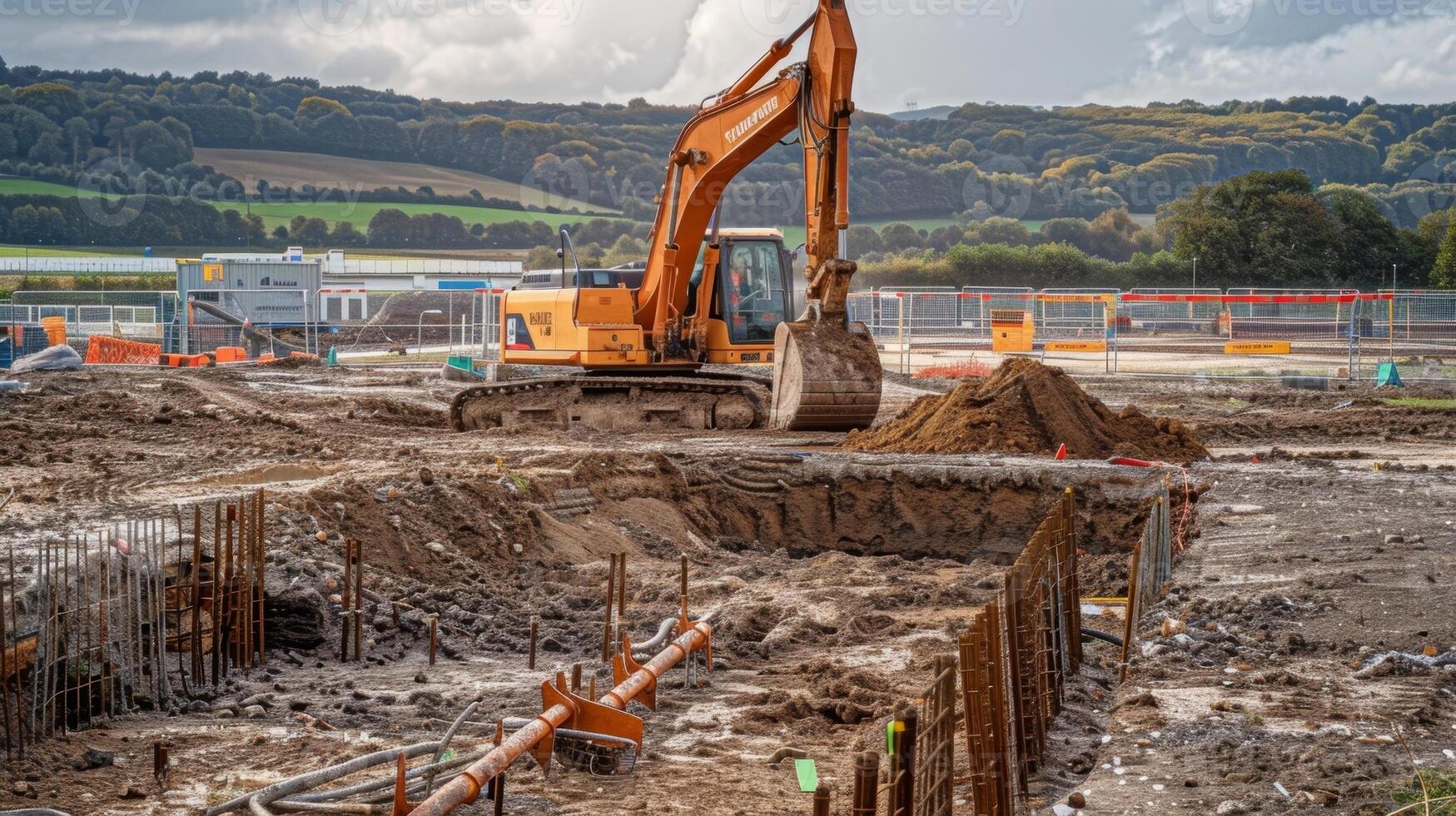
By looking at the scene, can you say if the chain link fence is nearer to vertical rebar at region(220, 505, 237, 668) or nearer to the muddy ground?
the muddy ground

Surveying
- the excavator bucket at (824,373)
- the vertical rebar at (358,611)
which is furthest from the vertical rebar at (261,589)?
the excavator bucket at (824,373)

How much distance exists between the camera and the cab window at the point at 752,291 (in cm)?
1923

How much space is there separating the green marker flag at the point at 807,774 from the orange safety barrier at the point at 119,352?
2989 cm

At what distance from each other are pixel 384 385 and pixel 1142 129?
8914 cm

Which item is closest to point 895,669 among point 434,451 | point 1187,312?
point 434,451

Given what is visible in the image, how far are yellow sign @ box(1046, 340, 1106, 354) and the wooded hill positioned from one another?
46964 millimetres

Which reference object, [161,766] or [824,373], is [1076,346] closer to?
[824,373]

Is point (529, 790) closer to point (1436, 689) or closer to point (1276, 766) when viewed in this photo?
point (1276, 766)

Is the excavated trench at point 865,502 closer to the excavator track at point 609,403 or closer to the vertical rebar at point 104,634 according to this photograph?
the excavator track at point 609,403

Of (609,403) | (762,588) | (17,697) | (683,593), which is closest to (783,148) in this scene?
(609,403)

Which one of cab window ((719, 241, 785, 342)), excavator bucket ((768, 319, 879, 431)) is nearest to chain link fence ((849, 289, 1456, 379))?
cab window ((719, 241, 785, 342))

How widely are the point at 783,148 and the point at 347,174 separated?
34.1 m

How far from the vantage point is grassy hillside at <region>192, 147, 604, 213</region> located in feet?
315

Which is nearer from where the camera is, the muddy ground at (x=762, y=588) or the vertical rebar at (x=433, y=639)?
the muddy ground at (x=762, y=588)
